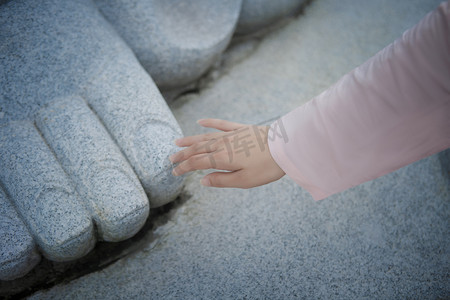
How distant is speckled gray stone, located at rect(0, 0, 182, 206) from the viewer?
106cm

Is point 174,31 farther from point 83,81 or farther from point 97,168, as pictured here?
point 97,168

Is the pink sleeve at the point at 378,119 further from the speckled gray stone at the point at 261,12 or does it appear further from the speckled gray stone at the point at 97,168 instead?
the speckled gray stone at the point at 261,12

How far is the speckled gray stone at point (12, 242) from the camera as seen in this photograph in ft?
2.91

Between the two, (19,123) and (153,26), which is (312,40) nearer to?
(153,26)

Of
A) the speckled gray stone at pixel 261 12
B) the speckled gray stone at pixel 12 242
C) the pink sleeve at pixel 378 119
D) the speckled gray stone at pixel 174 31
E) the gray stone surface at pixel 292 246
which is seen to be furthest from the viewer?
the speckled gray stone at pixel 261 12

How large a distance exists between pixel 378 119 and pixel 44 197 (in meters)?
0.90

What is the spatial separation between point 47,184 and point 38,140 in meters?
0.16

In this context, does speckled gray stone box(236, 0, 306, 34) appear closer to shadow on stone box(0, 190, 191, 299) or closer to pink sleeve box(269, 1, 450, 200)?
pink sleeve box(269, 1, 450, 200)

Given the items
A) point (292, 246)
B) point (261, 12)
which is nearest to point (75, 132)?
point (292, 246)

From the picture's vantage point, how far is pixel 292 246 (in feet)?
3.74

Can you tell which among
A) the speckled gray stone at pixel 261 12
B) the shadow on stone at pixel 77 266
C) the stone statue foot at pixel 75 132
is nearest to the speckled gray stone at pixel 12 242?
the stone statue foot at pixel 75 132

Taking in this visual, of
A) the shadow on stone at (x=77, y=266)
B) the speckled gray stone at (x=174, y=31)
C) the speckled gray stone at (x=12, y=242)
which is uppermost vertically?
the speckled gray stone at (x=174, y=31)

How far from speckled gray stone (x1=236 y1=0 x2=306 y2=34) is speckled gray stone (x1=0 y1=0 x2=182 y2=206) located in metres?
0.81

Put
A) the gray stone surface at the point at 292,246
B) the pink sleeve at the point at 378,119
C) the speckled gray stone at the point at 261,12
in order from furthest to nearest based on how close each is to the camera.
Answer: the speckled gray stone at the point at 261,12, the gray stone surface at the point at 292,246, the pink sleeve at the point at 378,119
